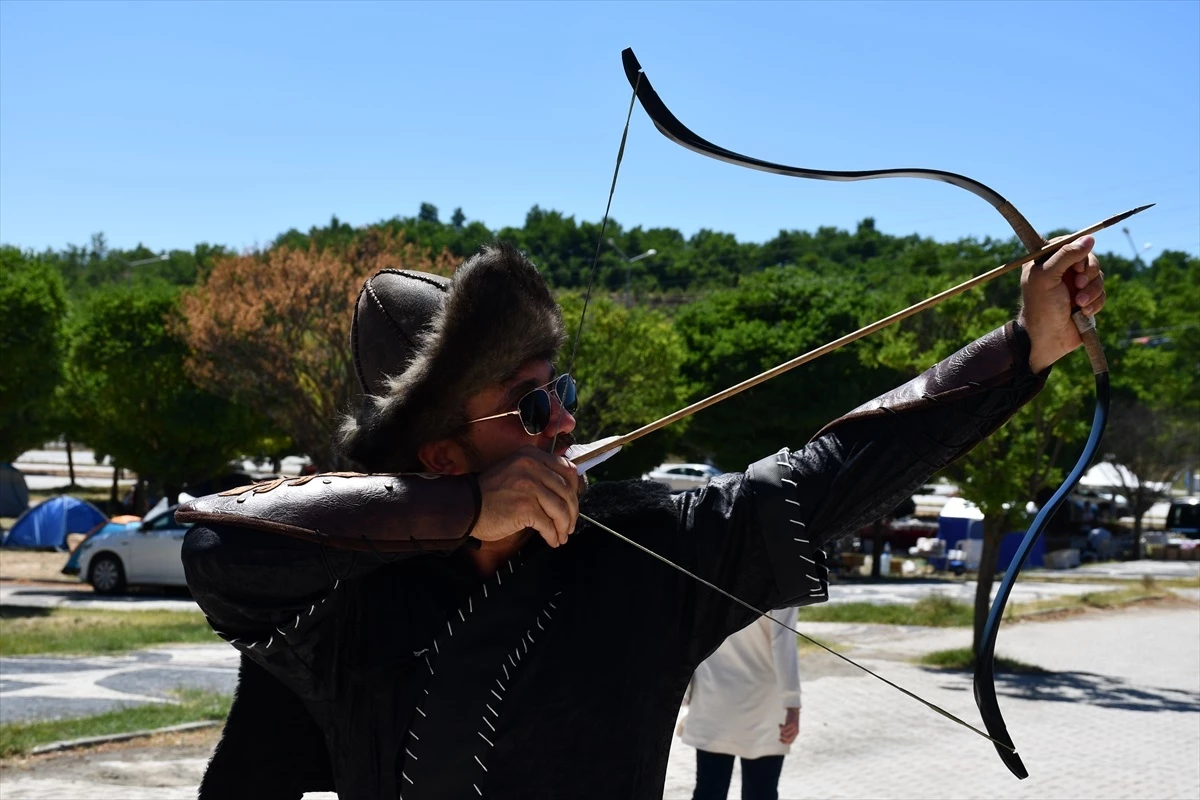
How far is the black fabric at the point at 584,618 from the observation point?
6.68 feet

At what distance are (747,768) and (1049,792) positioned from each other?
4.08m

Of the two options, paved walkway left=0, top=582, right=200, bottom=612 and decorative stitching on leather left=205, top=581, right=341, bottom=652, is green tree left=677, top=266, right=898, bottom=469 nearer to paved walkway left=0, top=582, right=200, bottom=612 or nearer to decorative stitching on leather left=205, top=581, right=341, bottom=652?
paved walkway left=0, top=582, right=200, bottom=612

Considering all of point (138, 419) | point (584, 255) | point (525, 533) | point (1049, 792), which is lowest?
point (1049, 792)

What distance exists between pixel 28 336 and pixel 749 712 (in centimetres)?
1780

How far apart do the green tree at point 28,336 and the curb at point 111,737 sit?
12096 mm

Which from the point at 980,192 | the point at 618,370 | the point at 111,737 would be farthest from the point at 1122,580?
the point at 980,192

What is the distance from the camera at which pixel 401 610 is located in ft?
7.25

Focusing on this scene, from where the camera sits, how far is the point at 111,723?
10.4 meters

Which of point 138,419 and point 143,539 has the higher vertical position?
point 138,419

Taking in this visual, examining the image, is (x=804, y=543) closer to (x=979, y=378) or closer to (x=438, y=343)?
(x=979, y=378)

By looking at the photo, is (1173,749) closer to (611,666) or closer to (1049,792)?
(1049,792)

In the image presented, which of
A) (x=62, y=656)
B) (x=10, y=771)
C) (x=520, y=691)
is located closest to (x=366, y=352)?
(x=520, y=691)

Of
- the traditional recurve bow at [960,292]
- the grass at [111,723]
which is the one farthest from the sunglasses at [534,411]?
the grass at [111,723]

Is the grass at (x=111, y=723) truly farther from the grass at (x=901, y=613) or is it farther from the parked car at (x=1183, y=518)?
the parked car at (x=1183, y=518)
